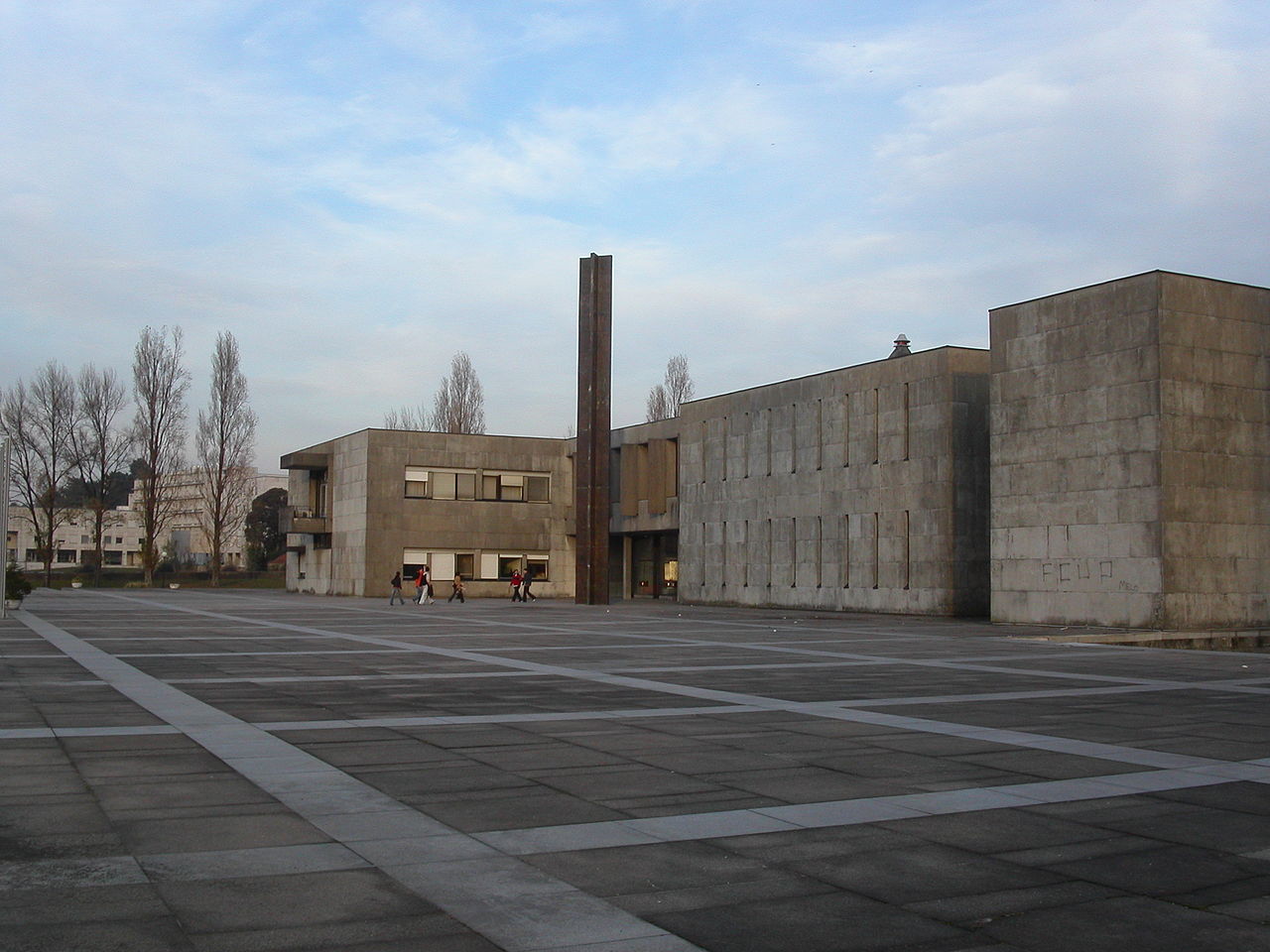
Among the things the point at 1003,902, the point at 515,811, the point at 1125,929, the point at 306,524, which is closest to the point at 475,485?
the point at 306,524

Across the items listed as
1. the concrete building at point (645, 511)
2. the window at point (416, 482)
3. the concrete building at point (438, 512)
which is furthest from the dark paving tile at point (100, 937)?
the window at point (416, 482)

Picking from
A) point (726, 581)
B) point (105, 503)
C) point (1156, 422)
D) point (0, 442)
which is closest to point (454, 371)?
point (105, 503)

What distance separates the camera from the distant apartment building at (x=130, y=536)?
84.8m

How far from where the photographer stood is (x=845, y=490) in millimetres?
44875

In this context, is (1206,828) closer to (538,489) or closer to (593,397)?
(593,397)

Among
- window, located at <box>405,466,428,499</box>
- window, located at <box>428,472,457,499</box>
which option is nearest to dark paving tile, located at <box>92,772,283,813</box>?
window, located at <box>405,466,428,499</box>

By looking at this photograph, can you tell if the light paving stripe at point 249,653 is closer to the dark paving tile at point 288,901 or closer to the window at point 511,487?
the dark paving tile at point 288,901

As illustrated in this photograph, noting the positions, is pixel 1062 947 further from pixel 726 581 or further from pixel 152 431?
pixel 152 431

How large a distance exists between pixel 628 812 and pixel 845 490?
37450 mm

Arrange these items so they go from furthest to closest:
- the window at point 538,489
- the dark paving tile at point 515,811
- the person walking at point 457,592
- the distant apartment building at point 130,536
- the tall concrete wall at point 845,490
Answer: the distant apartment building at point 130,536
the window at point 538,489
the person walking at point 457,592
the tall concrete wall at point 845,490
the dark paving tile at point 515,811

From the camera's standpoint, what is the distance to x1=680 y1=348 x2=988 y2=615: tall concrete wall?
40.5 metres

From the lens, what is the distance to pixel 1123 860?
6988 millimetres

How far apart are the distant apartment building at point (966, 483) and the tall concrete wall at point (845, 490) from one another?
0.08m

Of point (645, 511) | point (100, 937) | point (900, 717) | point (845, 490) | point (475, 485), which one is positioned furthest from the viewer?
point (475, 485)
